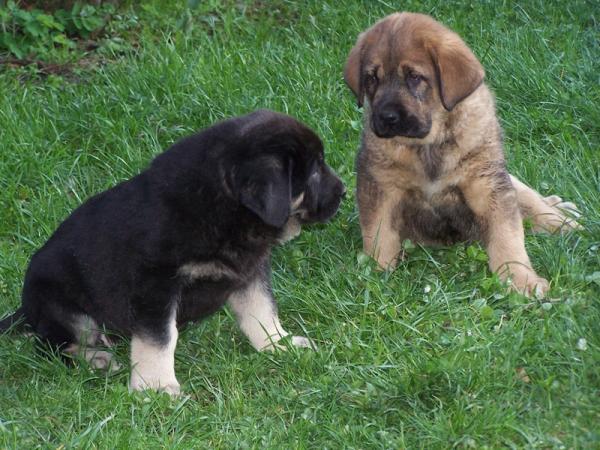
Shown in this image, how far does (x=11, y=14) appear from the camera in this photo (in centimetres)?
705

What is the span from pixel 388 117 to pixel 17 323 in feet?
6.99

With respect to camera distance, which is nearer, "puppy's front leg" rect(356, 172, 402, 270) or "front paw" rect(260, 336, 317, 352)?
Answer: "front paw" rect(260, 336, 317, 352)

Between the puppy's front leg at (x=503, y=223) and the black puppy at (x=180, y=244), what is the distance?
761 millimetres

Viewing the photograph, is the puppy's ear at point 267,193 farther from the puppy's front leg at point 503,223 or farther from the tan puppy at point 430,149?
the puppy's front leg at point 503,223

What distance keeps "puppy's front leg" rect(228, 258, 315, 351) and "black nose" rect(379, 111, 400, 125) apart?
914 millimetres

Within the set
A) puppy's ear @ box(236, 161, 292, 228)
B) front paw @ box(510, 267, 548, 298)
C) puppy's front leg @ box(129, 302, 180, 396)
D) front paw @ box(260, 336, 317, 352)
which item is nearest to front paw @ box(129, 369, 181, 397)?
puppy's front leg @ box(129, 302, 180, 396)

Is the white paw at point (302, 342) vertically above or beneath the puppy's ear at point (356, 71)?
beneath

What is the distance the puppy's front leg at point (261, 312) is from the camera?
414 cm

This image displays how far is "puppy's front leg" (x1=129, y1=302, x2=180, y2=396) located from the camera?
3.76 meters

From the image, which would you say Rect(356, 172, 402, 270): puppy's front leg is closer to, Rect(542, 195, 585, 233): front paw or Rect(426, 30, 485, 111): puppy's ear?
Rect(426, 30, 485, 111): puppy's ear

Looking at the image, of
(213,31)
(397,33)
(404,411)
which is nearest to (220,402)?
(404,411)

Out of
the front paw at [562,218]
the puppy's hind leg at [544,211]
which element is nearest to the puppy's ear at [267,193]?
the puppy's hind leg at [544,211]

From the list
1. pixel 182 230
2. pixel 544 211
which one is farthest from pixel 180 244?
pixel 544 211

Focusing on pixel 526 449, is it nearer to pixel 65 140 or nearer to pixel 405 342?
pixel 405 342
